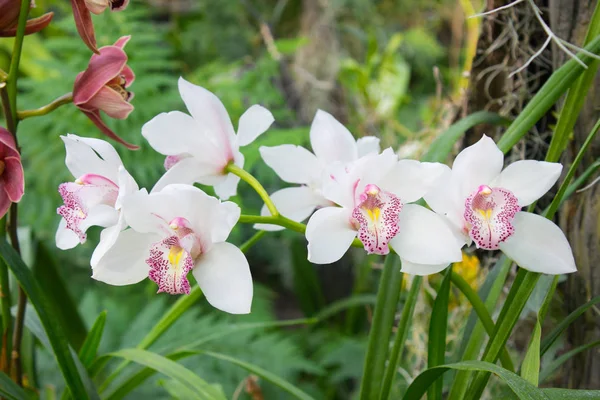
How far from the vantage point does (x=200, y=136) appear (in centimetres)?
48

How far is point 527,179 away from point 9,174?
428mm

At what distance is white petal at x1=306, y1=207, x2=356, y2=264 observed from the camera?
0.40m

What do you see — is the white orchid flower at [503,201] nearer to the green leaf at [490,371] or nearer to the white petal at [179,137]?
the green leaf at [490,371]

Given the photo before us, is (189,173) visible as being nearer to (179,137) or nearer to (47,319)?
(179,137)

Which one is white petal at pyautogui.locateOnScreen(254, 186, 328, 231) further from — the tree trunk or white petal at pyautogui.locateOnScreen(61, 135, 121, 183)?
the tree trunk

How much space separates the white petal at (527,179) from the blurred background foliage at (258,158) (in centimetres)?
38

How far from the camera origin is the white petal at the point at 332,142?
51 centimetres

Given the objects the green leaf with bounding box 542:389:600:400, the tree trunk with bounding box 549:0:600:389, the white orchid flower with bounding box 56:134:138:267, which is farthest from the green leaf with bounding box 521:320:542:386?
the white orchid flower with bounding box 56:134:138:267

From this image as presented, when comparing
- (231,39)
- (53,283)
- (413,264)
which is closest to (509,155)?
(413,264)

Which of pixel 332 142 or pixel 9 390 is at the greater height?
pixel 332 142

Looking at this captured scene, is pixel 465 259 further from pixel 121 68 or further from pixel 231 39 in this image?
pixel 231 39

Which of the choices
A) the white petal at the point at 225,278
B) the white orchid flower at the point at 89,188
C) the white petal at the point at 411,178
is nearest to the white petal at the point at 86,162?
the white orchid flower at the point at 89,188

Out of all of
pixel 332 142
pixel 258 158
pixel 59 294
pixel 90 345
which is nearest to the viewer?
pixel 332 142

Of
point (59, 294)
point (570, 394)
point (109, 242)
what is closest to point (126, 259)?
point (109, 242)
